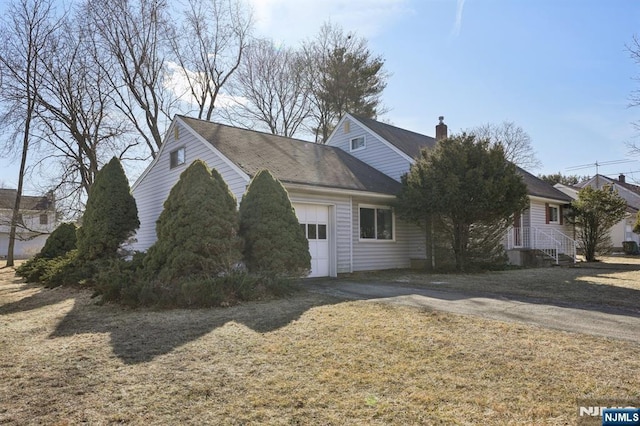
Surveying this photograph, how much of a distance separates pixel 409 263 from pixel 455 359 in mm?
11305

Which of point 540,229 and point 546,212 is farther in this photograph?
point 546,212

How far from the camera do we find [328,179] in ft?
42.5

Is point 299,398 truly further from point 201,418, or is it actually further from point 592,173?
point 592,173

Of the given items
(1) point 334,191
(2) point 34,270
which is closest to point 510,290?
(1) point 334,191

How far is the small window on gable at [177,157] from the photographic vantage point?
14.6 metres

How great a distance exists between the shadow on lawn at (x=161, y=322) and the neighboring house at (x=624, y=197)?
2722 cm

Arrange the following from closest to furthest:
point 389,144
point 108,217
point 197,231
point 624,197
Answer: point 197,231 → point 108,217 → point 389,144 → point 624,197

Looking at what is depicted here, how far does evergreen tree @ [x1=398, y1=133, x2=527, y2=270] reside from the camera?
12500mm

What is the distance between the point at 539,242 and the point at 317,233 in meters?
12.1

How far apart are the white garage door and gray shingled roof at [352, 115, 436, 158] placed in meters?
5.41

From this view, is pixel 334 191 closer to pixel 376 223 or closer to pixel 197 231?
pixel 376 223

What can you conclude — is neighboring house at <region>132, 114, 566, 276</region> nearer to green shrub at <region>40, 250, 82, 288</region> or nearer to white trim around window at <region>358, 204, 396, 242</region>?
white trim around window at <region>358, 204, 396, 242</region>

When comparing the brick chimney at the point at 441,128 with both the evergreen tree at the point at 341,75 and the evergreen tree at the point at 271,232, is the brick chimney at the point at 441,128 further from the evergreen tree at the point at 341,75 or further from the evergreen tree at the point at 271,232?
the evergreen tree at the point at 271,232

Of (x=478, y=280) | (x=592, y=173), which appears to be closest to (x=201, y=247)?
(x=478, y=280)
